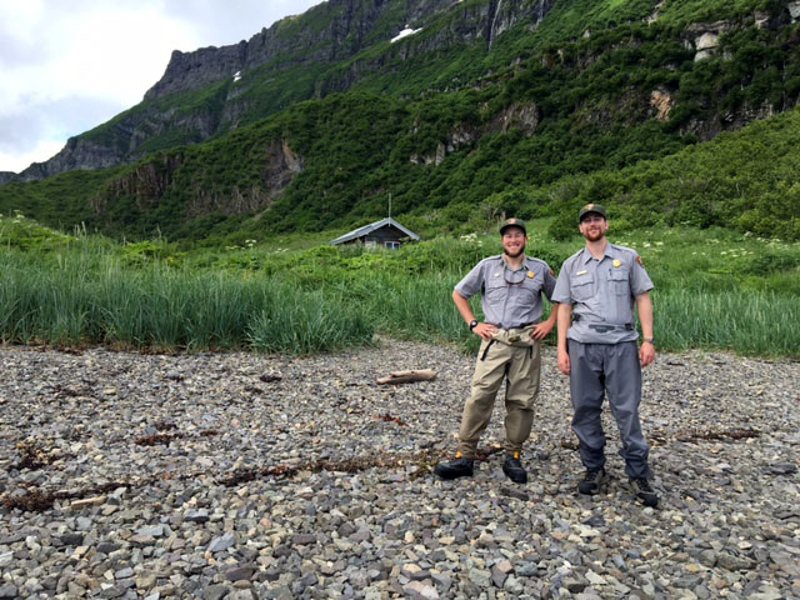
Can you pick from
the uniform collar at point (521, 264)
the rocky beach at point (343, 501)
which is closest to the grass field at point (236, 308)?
the rocky beach at point (343, 501)

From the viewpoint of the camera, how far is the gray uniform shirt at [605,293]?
3.19m

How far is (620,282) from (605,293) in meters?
0.12

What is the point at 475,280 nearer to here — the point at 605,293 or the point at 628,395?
the point at 605,293

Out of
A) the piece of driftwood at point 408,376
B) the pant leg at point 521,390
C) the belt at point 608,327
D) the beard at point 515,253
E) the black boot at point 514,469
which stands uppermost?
the beard at point 515,253

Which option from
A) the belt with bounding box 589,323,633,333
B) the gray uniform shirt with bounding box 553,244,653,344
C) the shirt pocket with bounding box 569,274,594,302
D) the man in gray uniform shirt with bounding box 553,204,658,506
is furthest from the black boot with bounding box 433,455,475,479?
the shirt pocket with bounding box 569,274,594,302

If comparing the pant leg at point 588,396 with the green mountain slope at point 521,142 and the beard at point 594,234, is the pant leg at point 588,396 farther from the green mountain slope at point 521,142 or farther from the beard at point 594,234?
the green mountain slope at point 521,142

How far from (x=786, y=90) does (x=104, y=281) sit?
57.9 metres

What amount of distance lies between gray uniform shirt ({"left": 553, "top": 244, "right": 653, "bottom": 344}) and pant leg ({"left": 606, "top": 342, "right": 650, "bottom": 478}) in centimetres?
9

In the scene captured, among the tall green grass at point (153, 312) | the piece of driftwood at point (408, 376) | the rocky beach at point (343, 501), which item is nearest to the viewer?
the rocky beach at point (343, 501)

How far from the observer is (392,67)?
14188 centimetres

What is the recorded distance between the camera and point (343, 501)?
→ 3.03 metres

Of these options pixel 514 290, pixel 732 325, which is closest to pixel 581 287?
pixel 514 290

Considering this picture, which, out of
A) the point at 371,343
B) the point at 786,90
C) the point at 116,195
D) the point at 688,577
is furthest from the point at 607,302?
the point at 116,195

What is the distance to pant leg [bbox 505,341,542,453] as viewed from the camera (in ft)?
11.3
